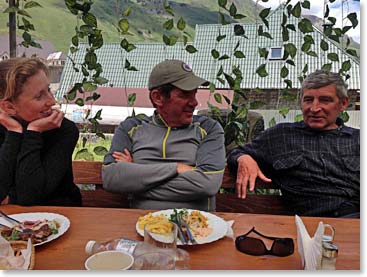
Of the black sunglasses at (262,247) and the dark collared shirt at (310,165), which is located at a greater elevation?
the dark collared shirt at (310,165)

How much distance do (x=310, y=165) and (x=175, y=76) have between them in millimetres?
517

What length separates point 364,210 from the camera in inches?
24.8

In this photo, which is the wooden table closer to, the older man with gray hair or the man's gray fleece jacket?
the man's gray fleece jacket

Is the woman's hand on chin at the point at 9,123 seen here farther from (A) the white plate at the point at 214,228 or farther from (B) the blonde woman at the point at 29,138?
(A) the white plate at the point at 214,228

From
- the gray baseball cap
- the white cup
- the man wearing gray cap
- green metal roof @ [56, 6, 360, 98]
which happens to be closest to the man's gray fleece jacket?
the man wearing gray cap

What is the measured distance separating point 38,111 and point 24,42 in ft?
1.24

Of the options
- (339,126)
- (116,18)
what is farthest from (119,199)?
(339,126)

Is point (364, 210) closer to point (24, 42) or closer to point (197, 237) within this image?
point (197, 237)

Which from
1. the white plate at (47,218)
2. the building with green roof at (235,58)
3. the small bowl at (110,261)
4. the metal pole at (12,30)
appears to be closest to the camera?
the small bowl at (110,261)

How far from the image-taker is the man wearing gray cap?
1.10 meters

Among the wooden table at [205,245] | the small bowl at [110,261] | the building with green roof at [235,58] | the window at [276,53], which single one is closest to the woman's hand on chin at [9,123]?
the wooden table at [205,245]

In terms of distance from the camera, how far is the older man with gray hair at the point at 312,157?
122cm

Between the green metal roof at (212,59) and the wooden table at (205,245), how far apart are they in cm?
56

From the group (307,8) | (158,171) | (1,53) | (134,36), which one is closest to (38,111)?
(1,53)
